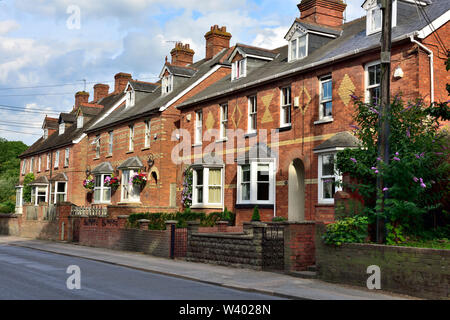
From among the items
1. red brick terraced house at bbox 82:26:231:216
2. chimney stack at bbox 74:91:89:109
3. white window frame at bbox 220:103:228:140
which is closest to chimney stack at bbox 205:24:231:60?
red brick terraced house at bbox 82:26:231:216

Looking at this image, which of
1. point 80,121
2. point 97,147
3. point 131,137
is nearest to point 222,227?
point 131,137

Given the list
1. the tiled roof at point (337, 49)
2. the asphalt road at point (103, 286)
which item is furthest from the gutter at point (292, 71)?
the asphalt road at point (103, 286)

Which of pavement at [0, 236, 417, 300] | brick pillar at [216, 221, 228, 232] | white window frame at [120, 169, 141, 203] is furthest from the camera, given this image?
white window frame at [120, 169, 141, 203]

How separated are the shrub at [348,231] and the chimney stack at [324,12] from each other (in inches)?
572

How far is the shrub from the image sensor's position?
12.5m

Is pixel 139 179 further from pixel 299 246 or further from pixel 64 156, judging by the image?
pixel 299 246

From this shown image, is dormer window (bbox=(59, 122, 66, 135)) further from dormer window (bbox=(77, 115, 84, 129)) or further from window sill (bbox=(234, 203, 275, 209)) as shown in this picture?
window sill (bbox=(234, 203, 275, 209))

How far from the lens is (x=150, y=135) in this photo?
104ft

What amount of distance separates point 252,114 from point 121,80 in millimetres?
26442

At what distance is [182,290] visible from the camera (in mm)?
11234

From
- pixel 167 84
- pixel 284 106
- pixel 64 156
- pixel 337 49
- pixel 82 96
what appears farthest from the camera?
pixel 82 96

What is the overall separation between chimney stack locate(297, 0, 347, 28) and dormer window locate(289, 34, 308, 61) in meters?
2.35

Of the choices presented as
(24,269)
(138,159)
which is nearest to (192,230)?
(24,269)
